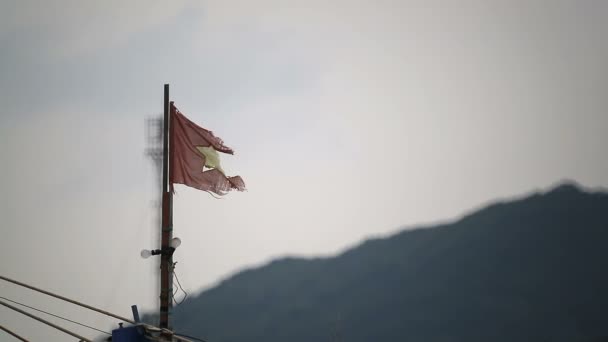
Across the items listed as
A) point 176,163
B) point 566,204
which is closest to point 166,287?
point 176,163

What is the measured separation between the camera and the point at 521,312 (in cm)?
9038

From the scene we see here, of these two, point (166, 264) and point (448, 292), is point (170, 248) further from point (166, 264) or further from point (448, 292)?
point (448, 292)

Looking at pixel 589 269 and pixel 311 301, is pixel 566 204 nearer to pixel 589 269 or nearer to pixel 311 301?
pixel 589 269

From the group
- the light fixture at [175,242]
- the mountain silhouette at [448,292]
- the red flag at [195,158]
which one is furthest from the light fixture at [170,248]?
the mountain silhouette at [448,292]

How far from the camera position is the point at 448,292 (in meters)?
91.9

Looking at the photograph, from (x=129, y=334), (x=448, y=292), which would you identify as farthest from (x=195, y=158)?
(x=448, y=292)

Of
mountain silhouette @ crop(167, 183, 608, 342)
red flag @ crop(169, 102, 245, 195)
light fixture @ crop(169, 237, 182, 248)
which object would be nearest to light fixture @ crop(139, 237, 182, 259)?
light fixture @ crop(169, 237, 182, 248)

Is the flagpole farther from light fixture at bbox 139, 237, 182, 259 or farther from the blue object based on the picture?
the blue object

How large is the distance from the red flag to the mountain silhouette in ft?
199

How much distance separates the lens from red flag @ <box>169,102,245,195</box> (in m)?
15.7

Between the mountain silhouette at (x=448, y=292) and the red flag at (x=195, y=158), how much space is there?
60552mm

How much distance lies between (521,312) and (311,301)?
32.8 metres

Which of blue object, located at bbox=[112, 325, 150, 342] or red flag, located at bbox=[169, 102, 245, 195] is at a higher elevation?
red flag, located at bbox=[169, 102, 245, 195]

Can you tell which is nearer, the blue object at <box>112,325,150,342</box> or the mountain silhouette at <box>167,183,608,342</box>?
the blue object at <box>112,325,150,342</box>
